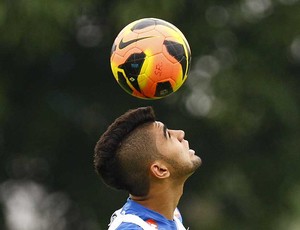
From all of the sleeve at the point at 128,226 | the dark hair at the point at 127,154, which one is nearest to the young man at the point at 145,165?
the dark hair at the point at 127,154

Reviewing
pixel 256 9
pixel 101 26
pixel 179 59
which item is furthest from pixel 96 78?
pixel 179 59

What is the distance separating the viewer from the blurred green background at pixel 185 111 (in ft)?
71.6

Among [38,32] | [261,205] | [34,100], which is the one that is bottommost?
[261,205]

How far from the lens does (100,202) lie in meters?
22.9

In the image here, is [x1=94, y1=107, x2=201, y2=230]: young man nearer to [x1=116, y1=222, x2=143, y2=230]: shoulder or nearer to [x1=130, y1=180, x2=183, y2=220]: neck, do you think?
[x1=130, y1=180, x2=183, y2=220]: neck

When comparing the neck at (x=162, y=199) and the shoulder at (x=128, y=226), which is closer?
the shoulder at (x=128, y=226)

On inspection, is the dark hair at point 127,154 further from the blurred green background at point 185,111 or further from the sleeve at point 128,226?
the blurred green background at point 185,111

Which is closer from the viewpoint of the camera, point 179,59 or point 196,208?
point 179,59

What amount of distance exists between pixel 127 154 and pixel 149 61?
85 cm

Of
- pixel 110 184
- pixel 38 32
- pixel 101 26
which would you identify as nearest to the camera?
pixel 110 184

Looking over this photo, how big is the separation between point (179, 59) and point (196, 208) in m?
12.2

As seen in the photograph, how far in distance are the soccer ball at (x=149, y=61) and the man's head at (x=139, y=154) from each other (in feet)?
1.16

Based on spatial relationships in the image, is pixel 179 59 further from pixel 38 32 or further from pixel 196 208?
pixel 196 208

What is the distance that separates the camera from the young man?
1079cm
